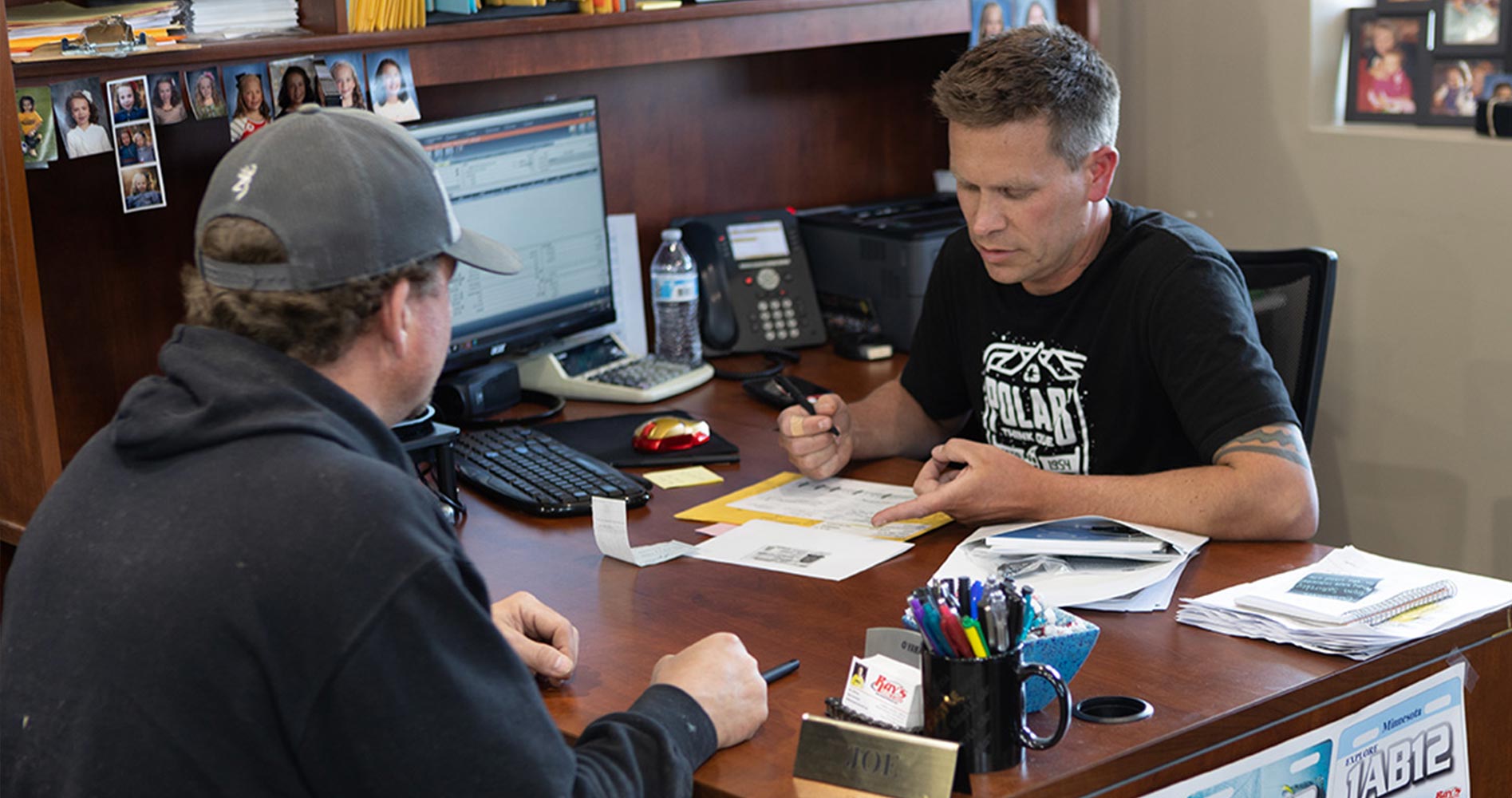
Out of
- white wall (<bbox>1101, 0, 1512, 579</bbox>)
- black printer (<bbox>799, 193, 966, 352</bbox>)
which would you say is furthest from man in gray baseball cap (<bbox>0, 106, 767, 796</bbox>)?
white wall (<bbox>1101, 0, 1512, 579</bbox>)

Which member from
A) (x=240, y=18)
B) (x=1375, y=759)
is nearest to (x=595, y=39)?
(x=240, y=18)

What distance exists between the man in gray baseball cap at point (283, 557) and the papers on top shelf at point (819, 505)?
769 mm

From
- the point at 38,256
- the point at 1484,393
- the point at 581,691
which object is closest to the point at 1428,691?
the point at 581,691

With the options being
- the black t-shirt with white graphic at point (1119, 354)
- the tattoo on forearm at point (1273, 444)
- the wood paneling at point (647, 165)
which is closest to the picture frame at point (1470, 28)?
the wood paneling at point (647, 165)

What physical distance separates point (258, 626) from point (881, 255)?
6.54 ft

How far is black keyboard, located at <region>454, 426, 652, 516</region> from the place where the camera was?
6.89ft

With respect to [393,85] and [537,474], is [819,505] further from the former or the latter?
[393,85]

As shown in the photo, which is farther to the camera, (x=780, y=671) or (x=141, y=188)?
(x=141, y=188)

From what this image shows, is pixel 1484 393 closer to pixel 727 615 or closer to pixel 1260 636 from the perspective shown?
pixel 1260 636

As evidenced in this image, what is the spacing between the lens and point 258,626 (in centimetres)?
107

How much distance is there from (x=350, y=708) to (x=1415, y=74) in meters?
2.59

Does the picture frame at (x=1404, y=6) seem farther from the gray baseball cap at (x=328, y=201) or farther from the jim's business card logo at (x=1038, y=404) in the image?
the gray baseball cap at (x=328, y=201)

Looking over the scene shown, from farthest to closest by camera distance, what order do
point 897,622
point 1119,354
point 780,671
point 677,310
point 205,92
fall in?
point 677,310 → point 205,92 → point 1119,354 → point 897,622 → point 780,671

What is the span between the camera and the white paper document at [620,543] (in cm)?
189
